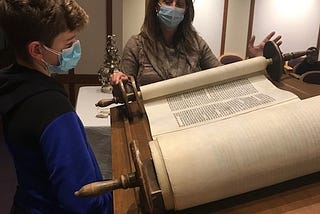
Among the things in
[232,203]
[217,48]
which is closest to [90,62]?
[217,48]

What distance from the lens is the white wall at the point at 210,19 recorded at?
3.95m

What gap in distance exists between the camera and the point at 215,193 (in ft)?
1.80

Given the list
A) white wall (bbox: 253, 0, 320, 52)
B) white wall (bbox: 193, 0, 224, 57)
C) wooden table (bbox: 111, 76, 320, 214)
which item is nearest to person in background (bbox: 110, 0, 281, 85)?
wooden table (bbox: 111, 76, 320, 214)

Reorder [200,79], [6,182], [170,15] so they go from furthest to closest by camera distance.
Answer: [6,182]
[170,15]
[200,79]

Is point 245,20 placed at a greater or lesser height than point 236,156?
lesser

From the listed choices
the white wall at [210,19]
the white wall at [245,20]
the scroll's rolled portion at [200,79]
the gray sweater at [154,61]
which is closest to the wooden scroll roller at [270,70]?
the scroll's rolled portion at [200,79]

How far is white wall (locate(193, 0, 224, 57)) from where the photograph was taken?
3945mm

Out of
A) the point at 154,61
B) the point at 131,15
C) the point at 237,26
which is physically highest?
the point at 154,61

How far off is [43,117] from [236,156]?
348 mm

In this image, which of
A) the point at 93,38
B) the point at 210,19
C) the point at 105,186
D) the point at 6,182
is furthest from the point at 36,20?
the point at 210,19

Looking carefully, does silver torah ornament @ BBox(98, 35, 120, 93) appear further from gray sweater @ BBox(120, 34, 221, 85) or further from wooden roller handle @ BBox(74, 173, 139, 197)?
wooden roller handle @ BBox(74, 173, 139, 197)

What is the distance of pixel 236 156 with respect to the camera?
0.55 metres

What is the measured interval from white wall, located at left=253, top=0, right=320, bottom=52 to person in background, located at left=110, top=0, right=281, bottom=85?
266cm

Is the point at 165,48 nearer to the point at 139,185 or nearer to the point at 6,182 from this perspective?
the point at 139,185
